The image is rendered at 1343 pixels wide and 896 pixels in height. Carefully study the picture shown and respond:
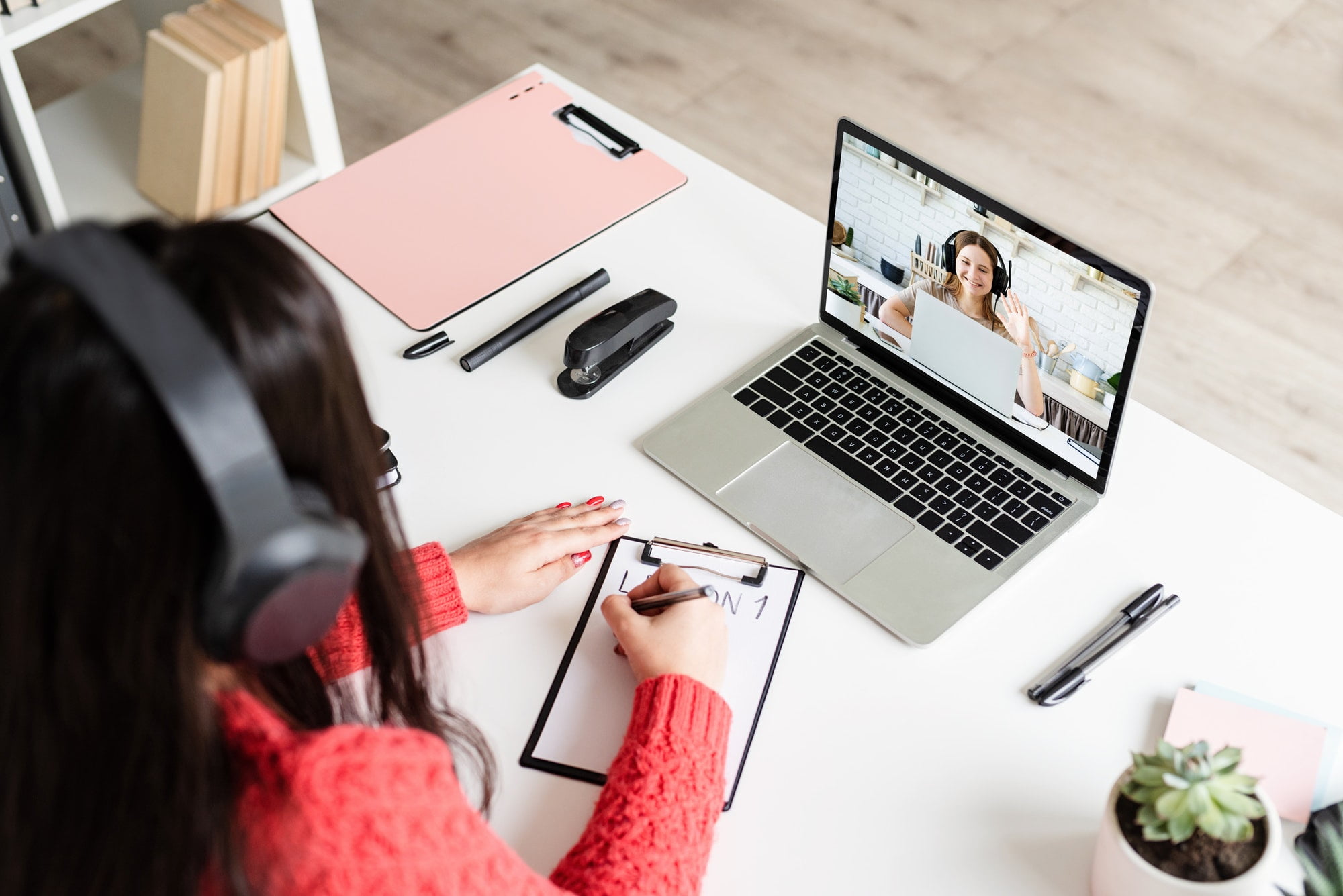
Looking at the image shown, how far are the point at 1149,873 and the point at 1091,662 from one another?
24 centimetres

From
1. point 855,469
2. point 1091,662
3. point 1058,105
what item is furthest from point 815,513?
point 1058,105

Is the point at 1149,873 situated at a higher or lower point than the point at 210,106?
higher

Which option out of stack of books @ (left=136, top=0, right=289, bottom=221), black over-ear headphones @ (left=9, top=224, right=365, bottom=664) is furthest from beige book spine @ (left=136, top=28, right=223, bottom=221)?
black over-ear headphones @ (left=9, top=224, right=365, bottom=664)

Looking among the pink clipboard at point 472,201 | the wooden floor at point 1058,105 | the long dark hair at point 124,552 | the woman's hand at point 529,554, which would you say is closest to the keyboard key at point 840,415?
the woman's hand at point 529,554

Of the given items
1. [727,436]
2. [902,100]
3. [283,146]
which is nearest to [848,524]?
[727,436]

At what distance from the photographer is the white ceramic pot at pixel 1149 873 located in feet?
2.50

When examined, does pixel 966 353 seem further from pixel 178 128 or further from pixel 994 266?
pixel 178 128

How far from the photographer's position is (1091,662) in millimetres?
992

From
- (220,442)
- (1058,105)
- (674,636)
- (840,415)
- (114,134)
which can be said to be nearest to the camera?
(220,442)

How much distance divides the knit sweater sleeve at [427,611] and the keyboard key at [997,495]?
0.48m

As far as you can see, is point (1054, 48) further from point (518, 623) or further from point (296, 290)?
point (296, 290)

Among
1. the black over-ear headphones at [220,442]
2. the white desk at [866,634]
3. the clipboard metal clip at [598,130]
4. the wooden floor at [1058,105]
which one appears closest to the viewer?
the black over-ear headphones at [220,442]

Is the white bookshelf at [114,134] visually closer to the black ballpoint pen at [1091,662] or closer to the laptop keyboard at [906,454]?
the laptop keyboard at [906,454]

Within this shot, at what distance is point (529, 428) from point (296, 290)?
61 cm
